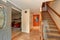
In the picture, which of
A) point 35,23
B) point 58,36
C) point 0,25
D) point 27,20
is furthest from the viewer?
point 35,23

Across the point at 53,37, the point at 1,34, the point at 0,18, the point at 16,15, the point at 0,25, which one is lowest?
the point at 53,37

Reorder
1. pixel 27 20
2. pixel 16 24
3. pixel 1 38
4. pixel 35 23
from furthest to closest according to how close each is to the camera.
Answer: pixel 35 23 → pixel 16 24 → pixel 27 20 → pixel 1 38

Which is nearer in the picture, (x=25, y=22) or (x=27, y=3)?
(x=27, y=3)

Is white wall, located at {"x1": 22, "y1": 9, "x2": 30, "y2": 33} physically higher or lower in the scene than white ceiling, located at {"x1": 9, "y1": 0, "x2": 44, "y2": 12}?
lower

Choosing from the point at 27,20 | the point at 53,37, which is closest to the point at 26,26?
the point at 27,20

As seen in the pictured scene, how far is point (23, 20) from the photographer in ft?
25.2

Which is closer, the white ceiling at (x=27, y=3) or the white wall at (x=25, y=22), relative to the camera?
the white ceiling at (x=27, y=3)

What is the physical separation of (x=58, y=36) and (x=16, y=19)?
20.4ft

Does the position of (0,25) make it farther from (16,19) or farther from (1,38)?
(16,19)

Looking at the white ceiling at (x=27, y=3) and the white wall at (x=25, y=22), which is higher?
the white ceiling at (x=27, y=3)

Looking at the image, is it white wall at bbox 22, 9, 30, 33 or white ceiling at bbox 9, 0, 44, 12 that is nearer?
white ceiling at bbox 9, 0, 44, 12

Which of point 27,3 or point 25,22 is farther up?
point 27,3

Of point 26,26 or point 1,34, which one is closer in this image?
point 1,34

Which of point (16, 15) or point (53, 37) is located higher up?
point (16, 15)
